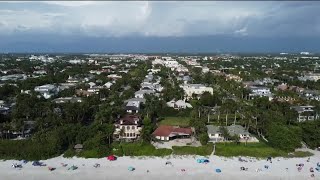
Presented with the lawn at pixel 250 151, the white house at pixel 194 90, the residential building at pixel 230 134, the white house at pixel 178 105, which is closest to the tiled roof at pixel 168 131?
the residential building at pixel 230 134

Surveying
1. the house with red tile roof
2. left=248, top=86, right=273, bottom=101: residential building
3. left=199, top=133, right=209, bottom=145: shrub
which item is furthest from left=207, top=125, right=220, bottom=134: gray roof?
left=248, top=86, right=273, bottom=101: residential building

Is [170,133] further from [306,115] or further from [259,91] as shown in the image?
[259,91]

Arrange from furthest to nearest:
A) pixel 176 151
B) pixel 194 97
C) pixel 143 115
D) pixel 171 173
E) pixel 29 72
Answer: pixel 29 72, pixel 194 97, pixel 143 115, pixel 176 151, pixel 171 173

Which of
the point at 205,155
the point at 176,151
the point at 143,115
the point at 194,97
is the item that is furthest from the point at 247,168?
the point at 194,97

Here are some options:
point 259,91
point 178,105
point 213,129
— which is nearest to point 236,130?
point 213,129

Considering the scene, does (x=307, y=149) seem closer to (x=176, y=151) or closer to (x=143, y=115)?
(x=176, y=151)
